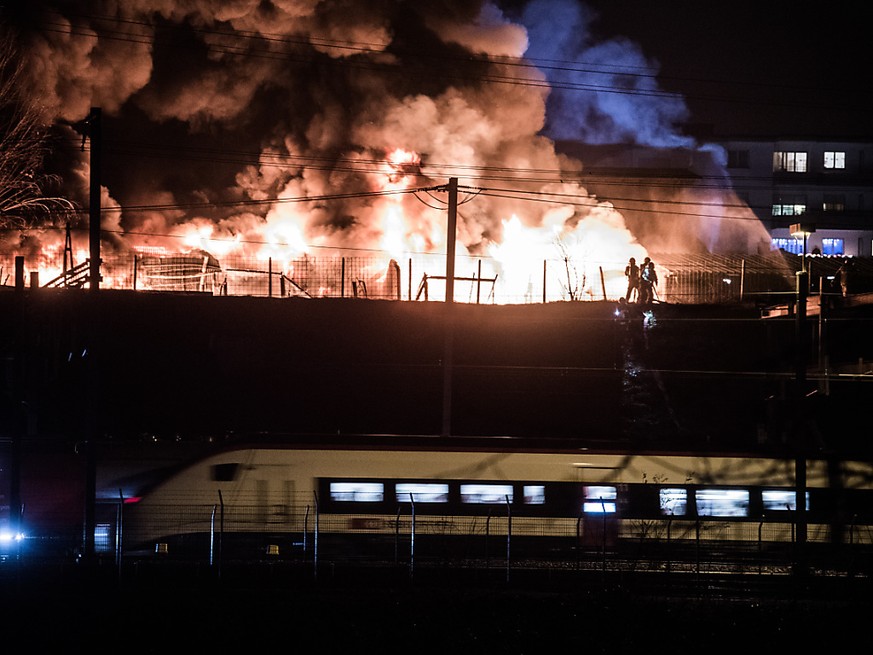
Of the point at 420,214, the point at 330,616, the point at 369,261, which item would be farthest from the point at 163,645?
the point at 420,214

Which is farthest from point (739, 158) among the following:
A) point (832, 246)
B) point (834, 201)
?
point (832, 246)

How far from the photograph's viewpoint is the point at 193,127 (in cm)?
4906

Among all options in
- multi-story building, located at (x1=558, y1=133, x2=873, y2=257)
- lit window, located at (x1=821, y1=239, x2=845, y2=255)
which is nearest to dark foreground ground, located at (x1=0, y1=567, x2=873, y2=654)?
multi-story building, located at (x1=558, y1=133, x2=873, y2=257)

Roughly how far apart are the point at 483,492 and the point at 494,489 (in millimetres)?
265

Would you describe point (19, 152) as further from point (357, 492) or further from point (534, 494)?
point (534, 494)

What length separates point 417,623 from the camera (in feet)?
44.6

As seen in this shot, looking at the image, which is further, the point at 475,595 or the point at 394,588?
the point at 394,588

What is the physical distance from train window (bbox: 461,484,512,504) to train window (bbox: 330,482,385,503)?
1922 millimetres

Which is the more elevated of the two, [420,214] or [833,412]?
[420,214]

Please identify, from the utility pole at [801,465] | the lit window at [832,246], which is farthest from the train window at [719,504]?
the lit window at [832,246]

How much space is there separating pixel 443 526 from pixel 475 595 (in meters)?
5.57

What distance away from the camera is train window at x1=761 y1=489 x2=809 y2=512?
890 inches

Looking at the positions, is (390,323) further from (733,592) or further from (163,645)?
(163,645)

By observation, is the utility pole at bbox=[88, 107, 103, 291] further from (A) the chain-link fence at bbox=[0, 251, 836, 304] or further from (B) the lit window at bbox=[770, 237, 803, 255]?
(B) the lit window at bbox=[770, 237, 803, 255]
